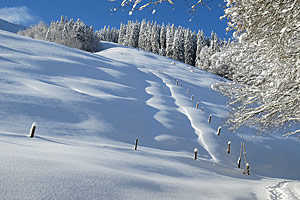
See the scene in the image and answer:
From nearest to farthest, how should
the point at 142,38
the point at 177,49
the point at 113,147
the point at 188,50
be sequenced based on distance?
1. the point at 113,147
2. the point at 177,49
3. the point at 188,50
4. the point at 142,38

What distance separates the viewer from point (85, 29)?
3071 inches

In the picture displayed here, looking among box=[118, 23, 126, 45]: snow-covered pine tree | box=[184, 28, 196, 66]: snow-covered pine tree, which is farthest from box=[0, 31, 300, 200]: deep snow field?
box=[118, 23, 126, 45]: snow-covered pine tree

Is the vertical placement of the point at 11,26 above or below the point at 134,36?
above

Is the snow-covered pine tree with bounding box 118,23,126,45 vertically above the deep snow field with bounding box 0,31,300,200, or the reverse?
the snow-covered pine tree with bounding box 118,23,126,45

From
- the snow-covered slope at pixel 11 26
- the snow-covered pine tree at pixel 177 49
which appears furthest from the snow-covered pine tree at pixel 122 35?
the snow-covered slope at pixel 11 26

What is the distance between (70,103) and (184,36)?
253 feet

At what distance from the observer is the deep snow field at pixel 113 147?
11.5ft

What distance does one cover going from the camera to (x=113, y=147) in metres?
9.91

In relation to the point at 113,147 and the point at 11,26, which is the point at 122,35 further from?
the point at 11,26

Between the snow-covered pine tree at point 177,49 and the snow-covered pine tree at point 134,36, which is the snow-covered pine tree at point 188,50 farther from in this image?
the snow-covered pine tree at point 134,36

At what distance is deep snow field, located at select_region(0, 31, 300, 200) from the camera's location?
352cm

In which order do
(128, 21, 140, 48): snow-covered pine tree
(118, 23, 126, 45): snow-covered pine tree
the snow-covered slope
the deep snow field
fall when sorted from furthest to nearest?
the snow-covered slope, (118, 23, 126, 45): snow-covered pine tree, (128, 21, 140, 48): snow-covered pine tree, the deep snow field

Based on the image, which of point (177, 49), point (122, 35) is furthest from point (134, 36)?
point (177, 49)

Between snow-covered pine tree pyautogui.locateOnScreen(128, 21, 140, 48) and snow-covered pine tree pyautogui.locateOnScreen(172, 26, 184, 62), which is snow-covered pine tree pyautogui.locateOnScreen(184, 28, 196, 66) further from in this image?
→ snow-covered pine tree pyautogui.locateOnScreen(128, 21, 140, 48)
